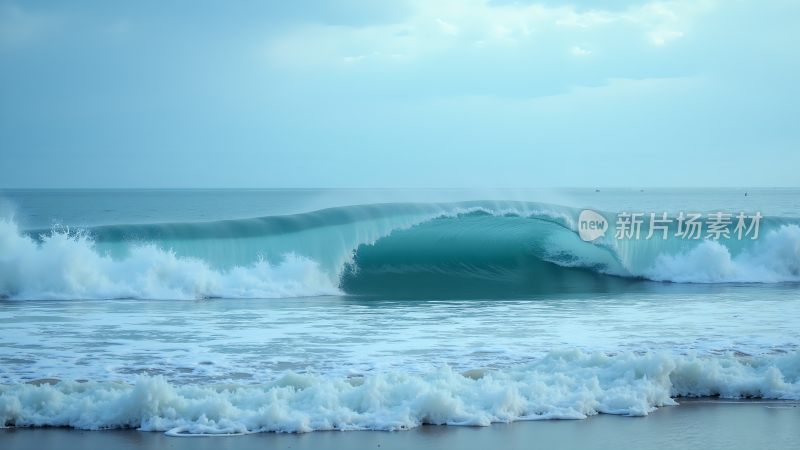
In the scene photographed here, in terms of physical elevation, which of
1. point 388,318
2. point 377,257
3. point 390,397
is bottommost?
→ point 388,318

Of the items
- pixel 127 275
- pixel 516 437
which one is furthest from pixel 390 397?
pixel 127 275

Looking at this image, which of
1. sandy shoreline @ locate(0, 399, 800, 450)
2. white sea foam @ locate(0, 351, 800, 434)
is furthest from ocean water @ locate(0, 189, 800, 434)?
sandy shoreline @ locate(0, 399, 800, 450)

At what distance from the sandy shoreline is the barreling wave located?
8.07 metres

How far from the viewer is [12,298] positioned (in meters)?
12.8

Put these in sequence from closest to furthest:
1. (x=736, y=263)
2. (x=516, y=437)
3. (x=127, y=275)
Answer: (x=516, y=437)
(x=127, y=275)
(x=736, y=263)

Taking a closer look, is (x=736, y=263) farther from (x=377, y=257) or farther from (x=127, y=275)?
(x=127, y=275)

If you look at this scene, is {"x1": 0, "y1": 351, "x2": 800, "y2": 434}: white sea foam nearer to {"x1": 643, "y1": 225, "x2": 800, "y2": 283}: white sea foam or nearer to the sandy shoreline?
the sandy shoreline

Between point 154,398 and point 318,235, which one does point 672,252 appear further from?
point 154,398

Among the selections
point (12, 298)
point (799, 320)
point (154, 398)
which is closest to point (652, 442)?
point (154, 398)

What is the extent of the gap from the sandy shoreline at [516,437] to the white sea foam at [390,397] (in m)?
0.11

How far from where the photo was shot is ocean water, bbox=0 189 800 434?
5328mm

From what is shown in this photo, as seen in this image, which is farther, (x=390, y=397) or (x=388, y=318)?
(x=388, y=318)

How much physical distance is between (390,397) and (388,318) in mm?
4587

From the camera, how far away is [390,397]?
5383 mm
